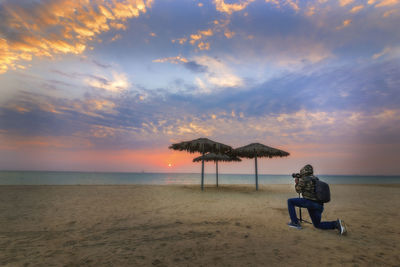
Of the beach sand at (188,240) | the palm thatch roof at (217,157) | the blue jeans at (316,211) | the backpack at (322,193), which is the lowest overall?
the beach sand at (188,240)

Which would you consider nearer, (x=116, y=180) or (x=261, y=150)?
(x=261, y=150)

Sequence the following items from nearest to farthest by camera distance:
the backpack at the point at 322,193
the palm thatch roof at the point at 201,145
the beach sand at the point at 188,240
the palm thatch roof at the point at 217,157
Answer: the beach sand at the point at 188,240 < the backpack at the point at 322,193 < the palm thatch roof at the point at 201,145 < the palm thatch roof at the point at 217,157

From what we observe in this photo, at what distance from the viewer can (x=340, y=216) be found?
5.82 m

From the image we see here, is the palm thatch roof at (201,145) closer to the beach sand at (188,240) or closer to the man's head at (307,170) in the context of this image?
the beach sand at (188,240)

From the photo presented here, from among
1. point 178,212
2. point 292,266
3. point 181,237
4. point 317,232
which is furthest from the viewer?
point 178,212

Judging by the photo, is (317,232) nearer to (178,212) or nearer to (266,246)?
(266,246)

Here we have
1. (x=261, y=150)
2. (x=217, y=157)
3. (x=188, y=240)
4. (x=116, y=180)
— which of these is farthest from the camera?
(x=116, y=180)

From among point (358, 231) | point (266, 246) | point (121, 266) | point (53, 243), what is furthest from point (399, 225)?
point (53, 243)

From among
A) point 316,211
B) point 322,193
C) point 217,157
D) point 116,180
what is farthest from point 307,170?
point 116,180

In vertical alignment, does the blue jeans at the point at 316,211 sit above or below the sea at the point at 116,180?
above

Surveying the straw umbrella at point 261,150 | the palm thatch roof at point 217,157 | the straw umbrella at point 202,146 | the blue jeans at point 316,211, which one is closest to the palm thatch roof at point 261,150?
the straw umbrella at point 261,150

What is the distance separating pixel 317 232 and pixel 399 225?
107 inches

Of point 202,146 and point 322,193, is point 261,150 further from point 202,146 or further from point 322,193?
point 322,193

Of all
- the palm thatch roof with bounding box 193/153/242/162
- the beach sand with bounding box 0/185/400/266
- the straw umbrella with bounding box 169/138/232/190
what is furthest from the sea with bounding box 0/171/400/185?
the beach sand with bounding box 0/185/400/266
